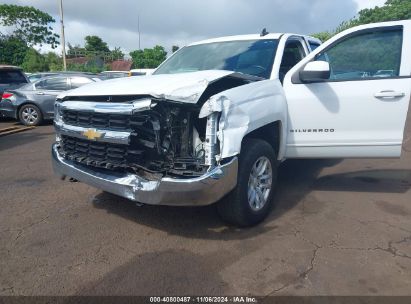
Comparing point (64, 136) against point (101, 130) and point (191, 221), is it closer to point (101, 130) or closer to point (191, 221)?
point (101, 130)

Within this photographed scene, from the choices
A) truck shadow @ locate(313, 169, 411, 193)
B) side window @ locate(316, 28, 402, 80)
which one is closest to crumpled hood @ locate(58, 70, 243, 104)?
side window @ locate(316, 28, 402, 80)

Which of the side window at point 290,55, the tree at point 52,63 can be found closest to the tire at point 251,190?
the side window at point 290,55

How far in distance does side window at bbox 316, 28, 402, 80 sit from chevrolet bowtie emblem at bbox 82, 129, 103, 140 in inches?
103

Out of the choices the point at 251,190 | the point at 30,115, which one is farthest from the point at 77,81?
the point at 251,190

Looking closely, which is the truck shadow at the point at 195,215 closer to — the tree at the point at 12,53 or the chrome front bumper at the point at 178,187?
the chrome front bumper at the point at 178,187

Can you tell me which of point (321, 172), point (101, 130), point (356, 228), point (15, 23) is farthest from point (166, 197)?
point (15, 23)

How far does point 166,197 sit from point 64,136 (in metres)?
1.43

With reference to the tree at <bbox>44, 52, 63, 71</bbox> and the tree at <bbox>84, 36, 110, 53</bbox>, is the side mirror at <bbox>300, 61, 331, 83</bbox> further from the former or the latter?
the tree at <bbox>84, 36, 110, 53</bbox>

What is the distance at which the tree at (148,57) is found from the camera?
4500cm

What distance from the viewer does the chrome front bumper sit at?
298cm

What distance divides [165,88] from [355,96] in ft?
7.15

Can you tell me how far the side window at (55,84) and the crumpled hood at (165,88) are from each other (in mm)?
8372

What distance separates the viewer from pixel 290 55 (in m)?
4.94

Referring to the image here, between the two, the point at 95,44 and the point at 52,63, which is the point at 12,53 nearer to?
the point at 52,63
